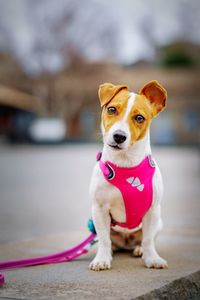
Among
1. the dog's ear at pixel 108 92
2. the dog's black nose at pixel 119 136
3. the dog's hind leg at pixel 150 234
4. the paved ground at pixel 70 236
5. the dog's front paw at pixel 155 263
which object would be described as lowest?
the paved ground at pixel 70 236

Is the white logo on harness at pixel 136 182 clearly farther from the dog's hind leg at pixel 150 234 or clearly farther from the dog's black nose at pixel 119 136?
the dog's black nose at pixel 119 136

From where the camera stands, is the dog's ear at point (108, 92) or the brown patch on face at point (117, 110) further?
the dog's ear at point (108, 92)

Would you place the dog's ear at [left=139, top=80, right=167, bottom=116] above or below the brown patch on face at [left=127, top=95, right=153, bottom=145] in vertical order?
above

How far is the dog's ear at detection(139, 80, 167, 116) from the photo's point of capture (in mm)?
3947

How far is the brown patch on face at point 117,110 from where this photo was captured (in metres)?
3.72

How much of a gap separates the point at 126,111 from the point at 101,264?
38.9 inches

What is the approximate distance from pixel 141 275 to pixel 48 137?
3561cm

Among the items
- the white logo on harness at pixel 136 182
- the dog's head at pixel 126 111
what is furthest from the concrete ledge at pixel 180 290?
the dog's head at pixel 126 111

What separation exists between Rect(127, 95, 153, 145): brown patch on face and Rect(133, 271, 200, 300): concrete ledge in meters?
0.86

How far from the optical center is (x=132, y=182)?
13.0 feet

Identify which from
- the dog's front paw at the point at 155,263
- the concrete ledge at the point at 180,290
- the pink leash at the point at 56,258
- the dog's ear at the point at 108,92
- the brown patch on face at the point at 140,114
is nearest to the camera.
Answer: the concrete ledge at the point at 180,290

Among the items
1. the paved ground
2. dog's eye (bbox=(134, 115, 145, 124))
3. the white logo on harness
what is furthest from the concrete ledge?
dog's eye (bbox=(134, 115, 145, 124))

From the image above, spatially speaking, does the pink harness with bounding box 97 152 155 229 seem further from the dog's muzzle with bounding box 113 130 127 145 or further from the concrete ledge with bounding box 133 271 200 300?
the concrete ledge with bounding box 133 271 200 300

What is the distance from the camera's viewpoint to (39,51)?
155ft
